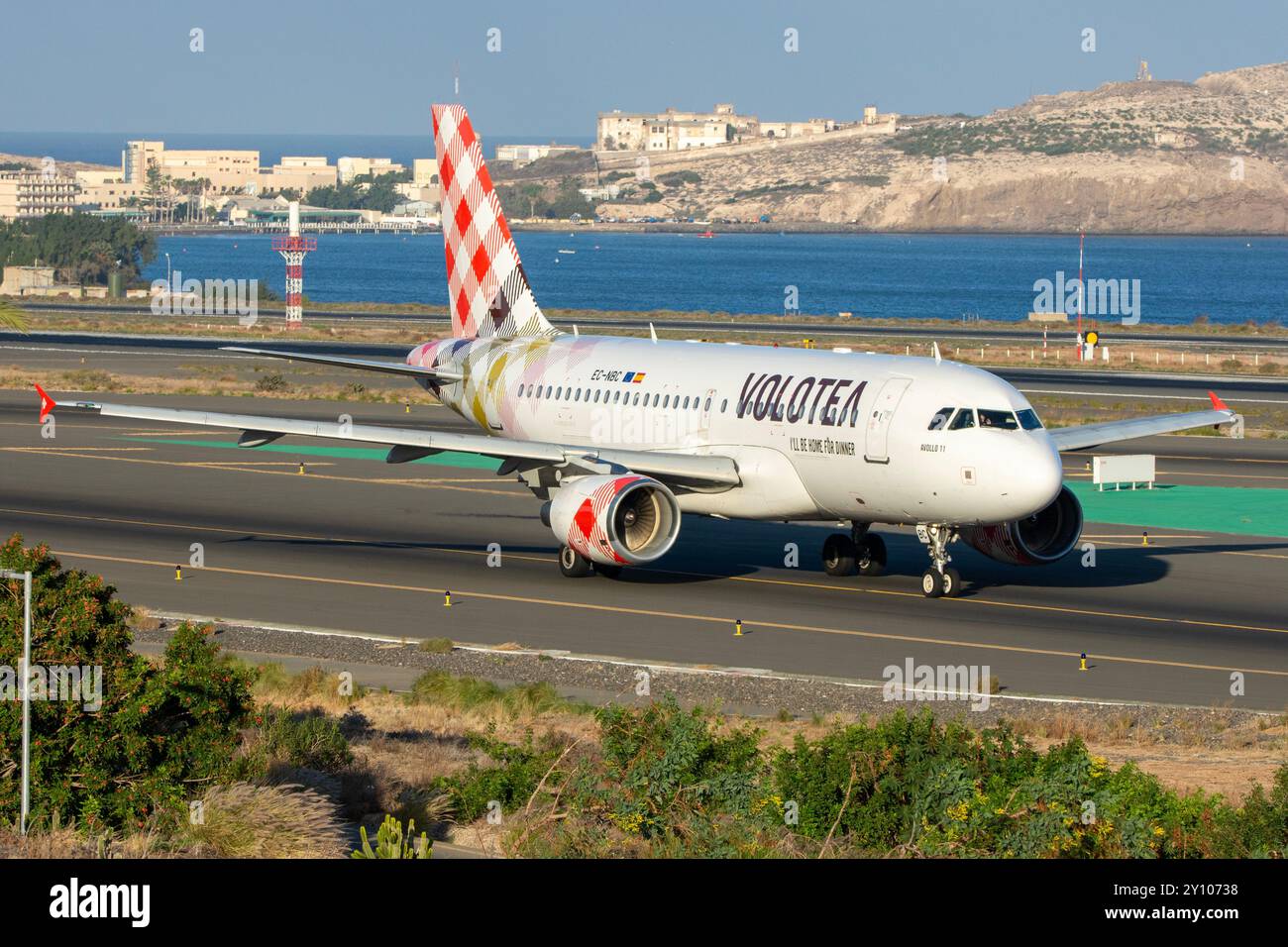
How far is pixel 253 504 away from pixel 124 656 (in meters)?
33.2

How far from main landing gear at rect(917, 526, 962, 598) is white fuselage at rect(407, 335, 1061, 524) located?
1017mm

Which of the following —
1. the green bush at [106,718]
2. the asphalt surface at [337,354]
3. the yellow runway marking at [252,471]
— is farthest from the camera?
the asphalt surface at [337,354]

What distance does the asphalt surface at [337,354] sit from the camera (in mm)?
87938

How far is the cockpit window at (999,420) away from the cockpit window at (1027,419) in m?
0.20

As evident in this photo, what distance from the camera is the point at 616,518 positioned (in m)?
38.4

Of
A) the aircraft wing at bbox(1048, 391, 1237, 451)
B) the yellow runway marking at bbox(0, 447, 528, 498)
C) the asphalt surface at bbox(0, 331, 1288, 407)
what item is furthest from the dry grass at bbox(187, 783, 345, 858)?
the asphalt surface at bbox(0, 331, 1288, 407)

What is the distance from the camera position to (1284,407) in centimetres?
8156

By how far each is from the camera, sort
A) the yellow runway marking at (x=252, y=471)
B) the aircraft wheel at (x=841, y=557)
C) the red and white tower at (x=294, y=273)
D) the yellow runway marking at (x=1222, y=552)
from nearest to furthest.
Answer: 1. the aircraft wheel at (x=841, y=557)
2. the yellow runway marking at (x=1222, y=552)
3. the yellow runway marking at (x=252, y=471)
4. the red and white tower at (x=294, y=273)

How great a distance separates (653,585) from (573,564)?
182 centimetres

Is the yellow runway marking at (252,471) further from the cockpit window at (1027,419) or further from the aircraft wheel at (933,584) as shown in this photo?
the cockpit window at (1027,419)

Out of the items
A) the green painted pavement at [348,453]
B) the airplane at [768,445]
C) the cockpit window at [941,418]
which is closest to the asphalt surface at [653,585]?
the airplane at [768,445]

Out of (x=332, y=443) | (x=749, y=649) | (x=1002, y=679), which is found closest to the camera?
(x=1002, y=679)
